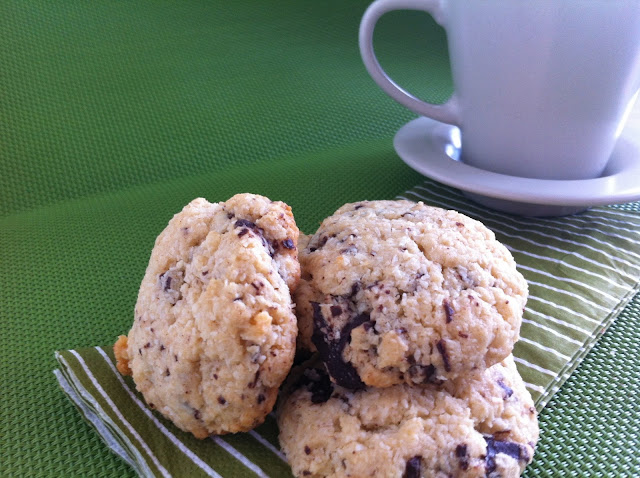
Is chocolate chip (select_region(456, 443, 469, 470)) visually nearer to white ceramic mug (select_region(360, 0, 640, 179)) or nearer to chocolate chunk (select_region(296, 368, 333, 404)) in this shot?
chocolate chunk (select_region(296, 368, 333, 404))

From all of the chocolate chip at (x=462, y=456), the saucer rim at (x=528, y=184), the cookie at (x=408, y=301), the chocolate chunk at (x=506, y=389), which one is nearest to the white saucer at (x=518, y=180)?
the saucer rim at (x=528, y=184)

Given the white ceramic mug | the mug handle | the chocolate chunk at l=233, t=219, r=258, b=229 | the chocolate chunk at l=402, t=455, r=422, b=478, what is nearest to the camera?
the chocolate chunk at l=402, t=455, r=422, b=478

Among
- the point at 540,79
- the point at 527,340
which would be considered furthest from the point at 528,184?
the point at 527,340

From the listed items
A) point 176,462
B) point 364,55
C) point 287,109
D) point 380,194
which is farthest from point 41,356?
point 287,109

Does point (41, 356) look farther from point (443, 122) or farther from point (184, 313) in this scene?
point (443, 122)

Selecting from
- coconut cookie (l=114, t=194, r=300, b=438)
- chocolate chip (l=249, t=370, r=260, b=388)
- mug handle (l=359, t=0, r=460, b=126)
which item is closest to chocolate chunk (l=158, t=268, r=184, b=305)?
coconut cookie (l=114, t=194, r=300, b=438)

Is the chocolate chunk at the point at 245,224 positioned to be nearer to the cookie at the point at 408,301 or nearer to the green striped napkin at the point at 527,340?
the cookie at the point at 408,301
